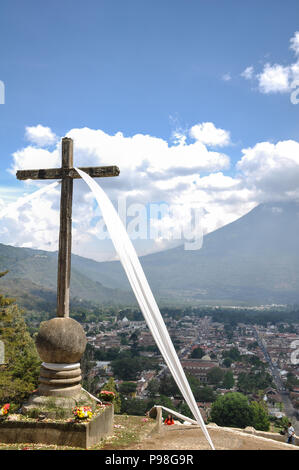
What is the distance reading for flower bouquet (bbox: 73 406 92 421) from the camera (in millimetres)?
7020

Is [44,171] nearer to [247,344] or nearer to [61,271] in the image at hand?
[61,271]

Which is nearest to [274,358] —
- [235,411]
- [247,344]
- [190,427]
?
[247,344]

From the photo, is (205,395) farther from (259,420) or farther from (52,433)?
(52,433)

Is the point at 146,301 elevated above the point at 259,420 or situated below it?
above

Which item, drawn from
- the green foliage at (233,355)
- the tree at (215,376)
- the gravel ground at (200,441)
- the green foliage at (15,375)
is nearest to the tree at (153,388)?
the tree at (215,376)

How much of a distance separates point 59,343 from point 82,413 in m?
1.36

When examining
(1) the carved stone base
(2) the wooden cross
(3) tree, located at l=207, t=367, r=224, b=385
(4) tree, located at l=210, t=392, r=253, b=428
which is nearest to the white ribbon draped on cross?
(2) the wooden cross

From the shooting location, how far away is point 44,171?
Result: 867cm

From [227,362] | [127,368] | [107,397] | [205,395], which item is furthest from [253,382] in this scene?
[107,397]

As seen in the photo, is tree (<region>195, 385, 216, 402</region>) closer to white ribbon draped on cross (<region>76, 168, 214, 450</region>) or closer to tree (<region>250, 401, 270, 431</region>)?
tree (<region>250, 401, 270, 431</region>)

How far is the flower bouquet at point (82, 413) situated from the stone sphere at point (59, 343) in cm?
97

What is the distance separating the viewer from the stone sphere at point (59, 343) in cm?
764

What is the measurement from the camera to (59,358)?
7.67m

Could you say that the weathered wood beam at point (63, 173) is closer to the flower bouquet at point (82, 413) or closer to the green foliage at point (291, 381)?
the flower bouquet at point (82, 413)
